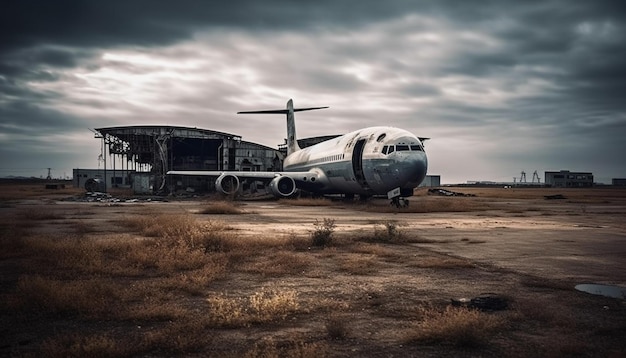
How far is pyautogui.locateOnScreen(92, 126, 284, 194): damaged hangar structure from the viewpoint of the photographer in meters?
56.7

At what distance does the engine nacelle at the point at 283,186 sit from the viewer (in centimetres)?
3428

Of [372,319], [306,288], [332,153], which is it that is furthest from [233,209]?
[372,319]

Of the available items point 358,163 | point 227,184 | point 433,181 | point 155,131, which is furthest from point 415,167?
point 433,181

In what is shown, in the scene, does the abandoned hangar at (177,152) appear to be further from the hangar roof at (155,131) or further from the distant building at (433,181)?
the distant building at (433,181)

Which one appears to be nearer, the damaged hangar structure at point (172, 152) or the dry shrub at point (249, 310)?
the dry shrub at point (249, 310)

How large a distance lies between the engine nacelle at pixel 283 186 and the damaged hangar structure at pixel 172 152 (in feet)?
80.7

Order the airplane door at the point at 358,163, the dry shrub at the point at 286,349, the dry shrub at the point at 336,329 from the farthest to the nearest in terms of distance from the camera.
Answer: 1. the airplane door at the point at 358,163
2. the dry shrub at the point at 336,329
3. the dry shrub at the point at 286,349

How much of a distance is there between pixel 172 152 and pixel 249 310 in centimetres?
5713

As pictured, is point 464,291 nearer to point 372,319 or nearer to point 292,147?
point 372,319

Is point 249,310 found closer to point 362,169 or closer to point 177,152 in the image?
point 362,169

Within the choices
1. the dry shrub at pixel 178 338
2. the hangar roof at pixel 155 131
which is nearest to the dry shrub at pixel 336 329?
the dry shrub at pixel 178 338

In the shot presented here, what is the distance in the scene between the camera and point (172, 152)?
5950 cm

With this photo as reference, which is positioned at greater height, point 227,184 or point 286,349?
point 227,184

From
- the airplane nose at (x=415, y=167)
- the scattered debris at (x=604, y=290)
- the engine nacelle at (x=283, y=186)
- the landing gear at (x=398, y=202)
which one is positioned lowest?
the scattered debris at (x=604, y=290)
